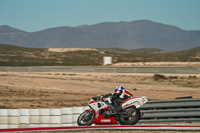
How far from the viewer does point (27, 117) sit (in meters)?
12.3

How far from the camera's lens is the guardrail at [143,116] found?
11117 millimetres

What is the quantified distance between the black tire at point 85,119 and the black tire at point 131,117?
1114 mm

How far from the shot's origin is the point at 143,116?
11625 millimetres

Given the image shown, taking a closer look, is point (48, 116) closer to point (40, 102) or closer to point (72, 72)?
point (40, 102)

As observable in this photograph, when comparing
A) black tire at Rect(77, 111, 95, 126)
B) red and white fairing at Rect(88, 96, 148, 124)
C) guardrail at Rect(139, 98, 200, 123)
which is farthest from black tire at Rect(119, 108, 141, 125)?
black tire at Rect(77, 111, 95, 126)

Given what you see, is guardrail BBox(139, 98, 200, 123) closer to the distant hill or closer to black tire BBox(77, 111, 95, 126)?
black tire BBox(77, 111, 95, 126)

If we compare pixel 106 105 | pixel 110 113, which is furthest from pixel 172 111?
pixel 106 105

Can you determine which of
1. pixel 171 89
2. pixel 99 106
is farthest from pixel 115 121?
pixel 171 89

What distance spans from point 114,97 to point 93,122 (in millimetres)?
1147

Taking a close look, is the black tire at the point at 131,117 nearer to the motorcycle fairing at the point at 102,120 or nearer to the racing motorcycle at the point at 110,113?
the racing motorcycle at the point at 110,113

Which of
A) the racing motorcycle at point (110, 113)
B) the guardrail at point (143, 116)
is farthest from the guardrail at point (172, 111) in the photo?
the racing motorcycle at point (110, 113)

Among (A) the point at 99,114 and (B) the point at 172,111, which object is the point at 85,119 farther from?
(B) the point at 172,111

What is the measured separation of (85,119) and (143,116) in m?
2.07

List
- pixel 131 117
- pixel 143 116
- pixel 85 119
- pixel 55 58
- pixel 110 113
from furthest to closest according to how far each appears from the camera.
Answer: pixel 55 58 < pixel 143 116 < pixel 85 119 < pixel 110 113 < pixel 131 117
